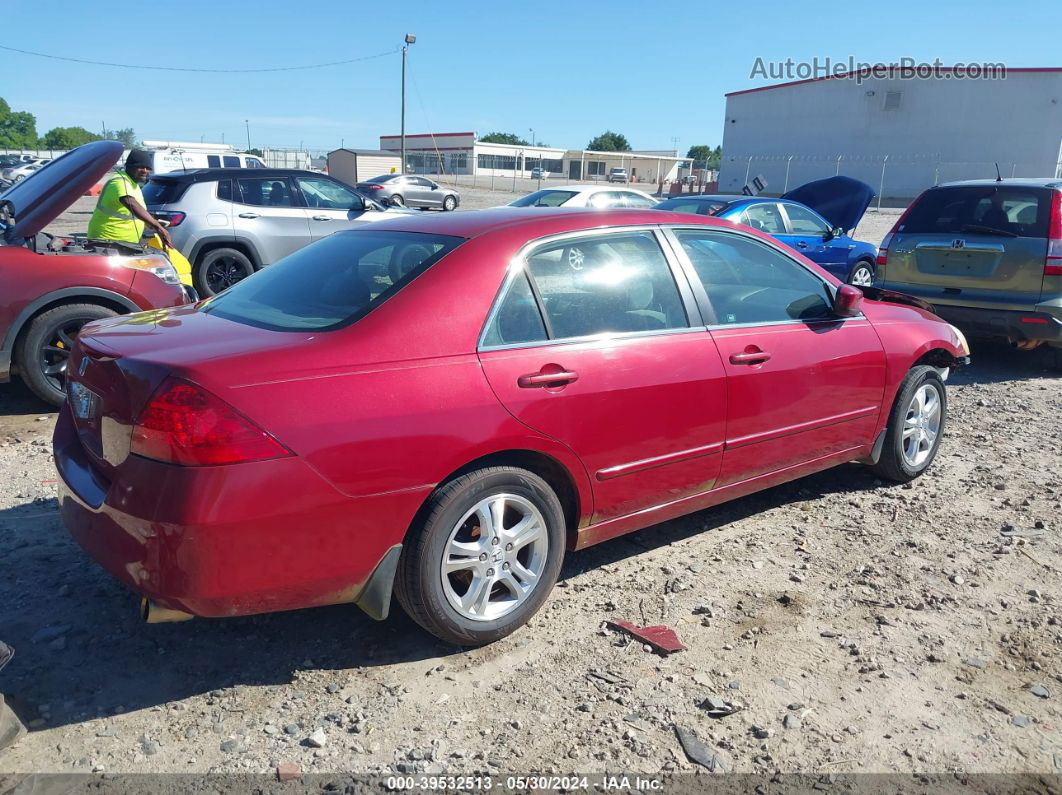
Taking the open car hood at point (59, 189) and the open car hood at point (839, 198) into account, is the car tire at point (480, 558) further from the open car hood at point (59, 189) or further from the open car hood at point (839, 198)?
the open car hood at point (839, 198)

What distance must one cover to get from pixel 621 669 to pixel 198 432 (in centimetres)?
171

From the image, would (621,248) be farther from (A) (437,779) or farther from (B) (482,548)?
(A) (437,779)

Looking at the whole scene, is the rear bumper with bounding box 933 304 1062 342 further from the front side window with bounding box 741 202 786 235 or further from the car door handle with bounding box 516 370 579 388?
the car door handle with bounding box 516 370 579 388

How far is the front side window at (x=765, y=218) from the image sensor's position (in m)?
10.3

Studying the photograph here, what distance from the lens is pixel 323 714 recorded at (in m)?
2.83

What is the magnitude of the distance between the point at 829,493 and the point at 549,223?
2559mm

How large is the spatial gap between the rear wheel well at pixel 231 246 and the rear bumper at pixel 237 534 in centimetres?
Result: 780

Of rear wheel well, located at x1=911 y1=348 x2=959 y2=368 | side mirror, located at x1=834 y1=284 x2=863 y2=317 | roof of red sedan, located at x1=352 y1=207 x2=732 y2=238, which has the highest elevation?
roof of red sedan, located at x1=352 y1=207 x2=732 y2=238

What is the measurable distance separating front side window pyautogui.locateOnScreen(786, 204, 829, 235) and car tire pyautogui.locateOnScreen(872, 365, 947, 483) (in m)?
6.18

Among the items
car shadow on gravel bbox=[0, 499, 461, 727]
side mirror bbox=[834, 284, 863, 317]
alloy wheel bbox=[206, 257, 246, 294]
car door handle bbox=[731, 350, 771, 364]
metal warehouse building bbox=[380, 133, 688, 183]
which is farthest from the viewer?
metal warehouse building bbox=[380, 133, 688, 183]

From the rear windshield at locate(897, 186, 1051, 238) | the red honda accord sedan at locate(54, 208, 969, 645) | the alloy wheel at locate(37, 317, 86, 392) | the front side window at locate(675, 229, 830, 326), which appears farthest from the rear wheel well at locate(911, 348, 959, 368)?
the alloy wheel at locate(37, 317, 86, 392)

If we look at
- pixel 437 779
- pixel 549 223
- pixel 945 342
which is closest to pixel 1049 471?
pixel 945 342

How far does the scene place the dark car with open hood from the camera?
5.67 metres

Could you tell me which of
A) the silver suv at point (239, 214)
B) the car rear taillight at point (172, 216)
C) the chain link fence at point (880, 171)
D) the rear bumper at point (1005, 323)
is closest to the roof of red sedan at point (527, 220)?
the rear bumper at point (1005, 323)
